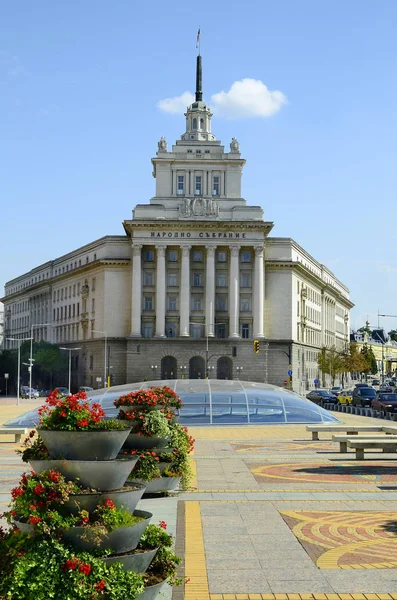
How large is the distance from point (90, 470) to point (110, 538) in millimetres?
715

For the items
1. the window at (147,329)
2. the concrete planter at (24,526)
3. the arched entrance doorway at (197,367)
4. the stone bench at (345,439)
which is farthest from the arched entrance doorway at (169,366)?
the concrete planter at (24,526)

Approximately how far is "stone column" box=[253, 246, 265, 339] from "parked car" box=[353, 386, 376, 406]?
3548 cm

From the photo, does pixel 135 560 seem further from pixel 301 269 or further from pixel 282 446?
pixel 301 269

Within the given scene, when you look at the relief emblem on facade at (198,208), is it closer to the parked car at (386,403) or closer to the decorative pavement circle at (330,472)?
the parked car at (386,403)

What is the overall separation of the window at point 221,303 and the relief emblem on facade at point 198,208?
429 inches

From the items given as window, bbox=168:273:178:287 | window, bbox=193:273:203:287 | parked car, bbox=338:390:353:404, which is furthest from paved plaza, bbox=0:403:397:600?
window, bbox=193:273:203:287

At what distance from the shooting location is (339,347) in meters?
174

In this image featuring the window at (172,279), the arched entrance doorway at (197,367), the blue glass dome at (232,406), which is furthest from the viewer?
the window at (172,279)

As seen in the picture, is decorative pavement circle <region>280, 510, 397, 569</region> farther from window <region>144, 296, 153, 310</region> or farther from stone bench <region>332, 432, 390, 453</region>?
window <region>144, 296, 153, 310</region>

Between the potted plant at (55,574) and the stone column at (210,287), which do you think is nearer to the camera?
the potted plant at (55,574)

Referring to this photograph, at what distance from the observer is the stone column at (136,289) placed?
11019 centimetres

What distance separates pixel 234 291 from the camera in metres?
111

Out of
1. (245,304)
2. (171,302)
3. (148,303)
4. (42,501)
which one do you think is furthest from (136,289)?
(42,501)

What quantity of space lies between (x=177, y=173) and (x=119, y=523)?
111246mm
